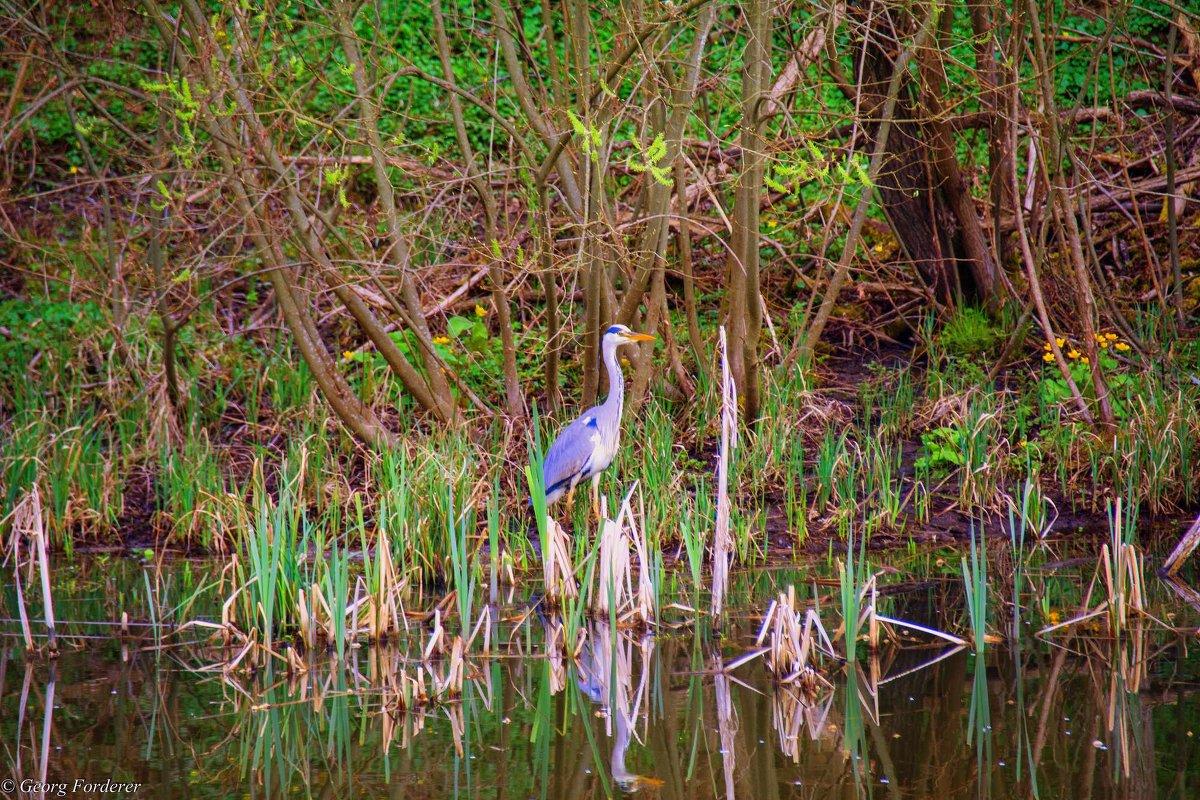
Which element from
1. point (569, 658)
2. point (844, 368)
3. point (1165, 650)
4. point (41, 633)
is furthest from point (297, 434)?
point (1165, 650)

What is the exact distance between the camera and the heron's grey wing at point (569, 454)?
648 cm

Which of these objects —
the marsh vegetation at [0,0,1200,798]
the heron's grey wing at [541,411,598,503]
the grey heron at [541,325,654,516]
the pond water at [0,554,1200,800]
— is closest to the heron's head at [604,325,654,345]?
the grey heron at [541,325,654,516]

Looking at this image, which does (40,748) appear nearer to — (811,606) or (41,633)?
(41,633)

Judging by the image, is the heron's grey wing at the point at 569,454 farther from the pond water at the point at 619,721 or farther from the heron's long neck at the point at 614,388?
the pond water at the point at 619,721

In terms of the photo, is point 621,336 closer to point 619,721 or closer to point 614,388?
point 614,388

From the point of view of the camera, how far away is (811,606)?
17.7 feet

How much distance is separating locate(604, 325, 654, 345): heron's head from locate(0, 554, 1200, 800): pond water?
2.02 meters

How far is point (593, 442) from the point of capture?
254 inches

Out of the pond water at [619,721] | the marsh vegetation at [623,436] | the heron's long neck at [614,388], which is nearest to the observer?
the pond water at [619,721]

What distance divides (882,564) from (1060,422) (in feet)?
6.37

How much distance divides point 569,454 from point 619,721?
2495 millimetres

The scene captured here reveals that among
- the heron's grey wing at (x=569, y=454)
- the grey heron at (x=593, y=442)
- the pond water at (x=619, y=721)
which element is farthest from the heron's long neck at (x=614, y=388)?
the pond water at (x=619, y=721)

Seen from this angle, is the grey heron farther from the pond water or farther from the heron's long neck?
Answer: the pond water

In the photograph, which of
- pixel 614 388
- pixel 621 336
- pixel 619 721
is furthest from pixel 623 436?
pixel 619 721
